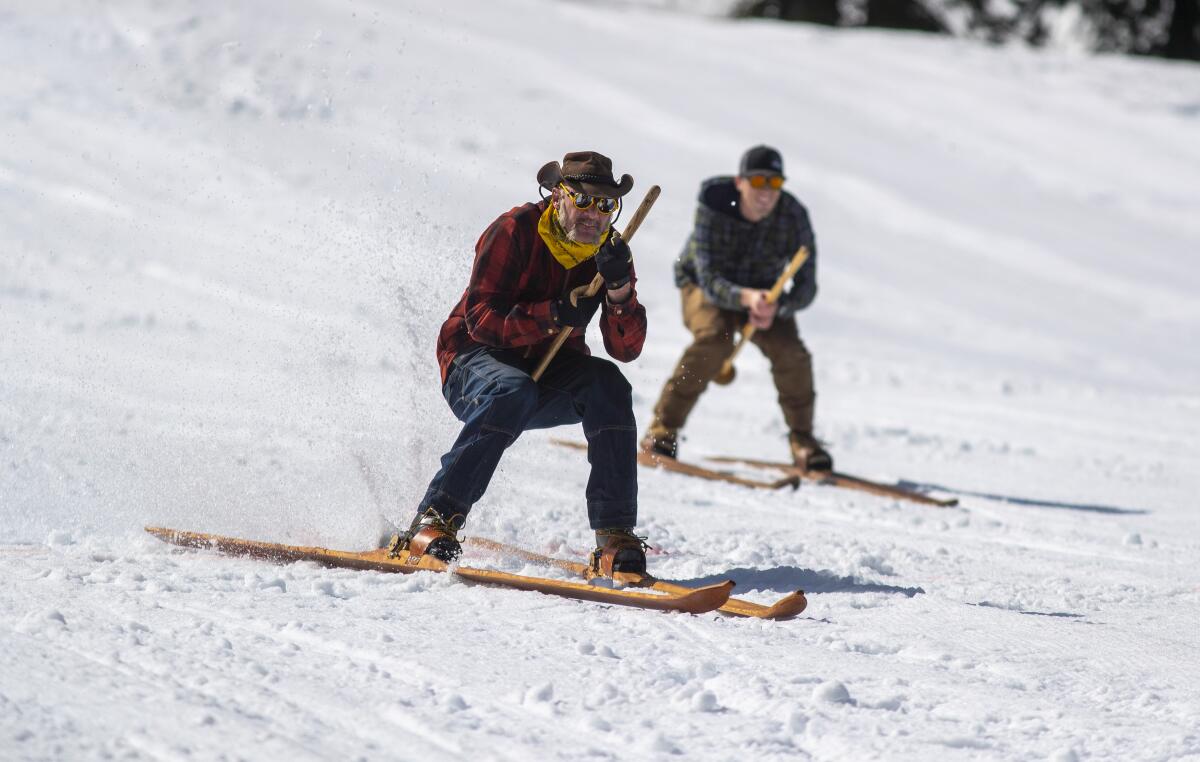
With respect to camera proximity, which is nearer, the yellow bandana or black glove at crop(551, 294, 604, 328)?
black glove at crop(551, 294, 604, 328)

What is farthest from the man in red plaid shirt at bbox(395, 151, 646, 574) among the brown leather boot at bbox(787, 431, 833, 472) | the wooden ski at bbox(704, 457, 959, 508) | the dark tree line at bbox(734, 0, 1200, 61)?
the dark tree line at bbox(734, 0, 1200, 61)

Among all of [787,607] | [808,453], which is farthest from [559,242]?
[808,453]

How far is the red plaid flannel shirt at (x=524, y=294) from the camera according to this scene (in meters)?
4.51

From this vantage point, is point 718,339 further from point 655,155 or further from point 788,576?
point 655,155

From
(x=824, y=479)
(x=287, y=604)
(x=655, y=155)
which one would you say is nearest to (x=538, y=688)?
(x=287, y=604)

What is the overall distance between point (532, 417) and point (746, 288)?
10.2ft

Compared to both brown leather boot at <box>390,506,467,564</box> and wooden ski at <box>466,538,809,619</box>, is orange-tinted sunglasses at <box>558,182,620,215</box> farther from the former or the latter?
wooden ski at <box>466,538,809,619</box>

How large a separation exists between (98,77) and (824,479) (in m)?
16.1

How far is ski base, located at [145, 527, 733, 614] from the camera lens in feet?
12.9

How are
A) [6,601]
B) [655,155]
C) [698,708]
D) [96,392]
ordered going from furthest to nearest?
[655,155] < [96,392] < [6,601] < [698,708]

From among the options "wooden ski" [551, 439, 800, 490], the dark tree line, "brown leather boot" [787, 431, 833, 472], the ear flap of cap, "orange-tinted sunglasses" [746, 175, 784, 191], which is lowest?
"wooden ski" [551, 439, 800, 490]

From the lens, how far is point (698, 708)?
314 centimetres

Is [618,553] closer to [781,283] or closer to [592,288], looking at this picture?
[592,288]

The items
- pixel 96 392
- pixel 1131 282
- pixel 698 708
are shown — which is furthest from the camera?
pixel 1131 282
